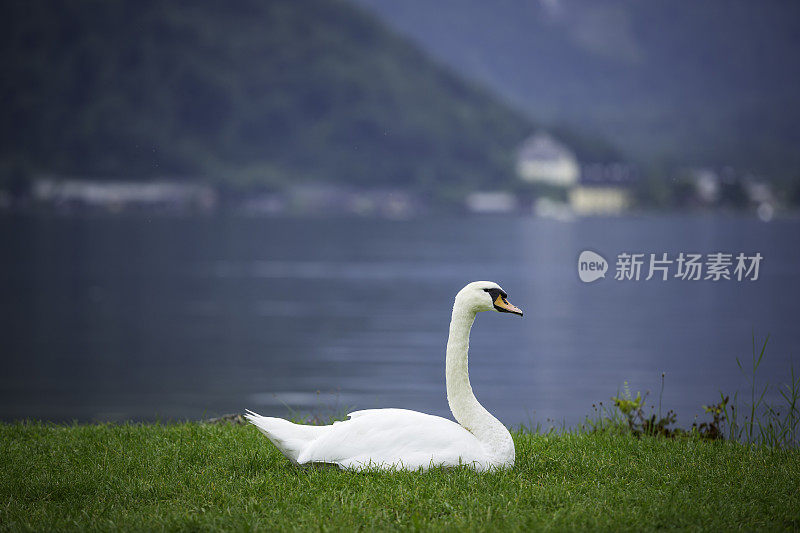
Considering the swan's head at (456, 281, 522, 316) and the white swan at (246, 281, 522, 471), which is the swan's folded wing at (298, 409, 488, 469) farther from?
the swan's head at (456, 281, 522, 316)

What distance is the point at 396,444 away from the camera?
8.70m

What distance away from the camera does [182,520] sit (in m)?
7.13

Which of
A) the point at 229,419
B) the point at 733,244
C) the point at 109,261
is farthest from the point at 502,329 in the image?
the point at 733,244

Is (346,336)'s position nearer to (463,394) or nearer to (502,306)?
(463,394)

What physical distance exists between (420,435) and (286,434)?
1166 millimetres

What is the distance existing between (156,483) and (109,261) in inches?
3161

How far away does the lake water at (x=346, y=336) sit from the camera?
25.0 metres

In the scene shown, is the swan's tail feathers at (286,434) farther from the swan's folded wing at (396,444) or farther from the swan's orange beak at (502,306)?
the swan's orange beak at (502,306)

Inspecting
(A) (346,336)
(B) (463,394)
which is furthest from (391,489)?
(A) (346,336)

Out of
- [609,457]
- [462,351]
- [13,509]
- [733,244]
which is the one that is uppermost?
[733,244]

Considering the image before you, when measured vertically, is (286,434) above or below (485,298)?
below

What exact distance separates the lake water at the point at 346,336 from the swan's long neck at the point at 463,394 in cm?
410

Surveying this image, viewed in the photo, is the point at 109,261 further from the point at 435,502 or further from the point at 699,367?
the point at 435,502

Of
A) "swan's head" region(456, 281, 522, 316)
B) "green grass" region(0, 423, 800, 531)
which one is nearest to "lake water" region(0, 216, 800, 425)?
"green grass" region(0, 423, 800, 531)
